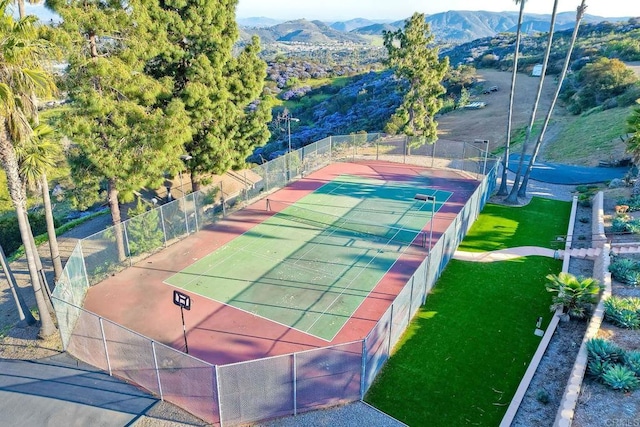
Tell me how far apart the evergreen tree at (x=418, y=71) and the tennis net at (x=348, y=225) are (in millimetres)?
12480

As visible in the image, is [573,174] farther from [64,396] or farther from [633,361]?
[64,396]

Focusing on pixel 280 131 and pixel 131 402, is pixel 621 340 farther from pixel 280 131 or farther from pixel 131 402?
pixel 280 131

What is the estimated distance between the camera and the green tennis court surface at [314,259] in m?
15.2

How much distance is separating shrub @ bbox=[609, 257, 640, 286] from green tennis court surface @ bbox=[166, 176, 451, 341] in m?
7.14

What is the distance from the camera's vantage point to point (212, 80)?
20.6 meters

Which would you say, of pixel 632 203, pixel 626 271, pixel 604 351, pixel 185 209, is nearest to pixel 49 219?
pixel 185 209

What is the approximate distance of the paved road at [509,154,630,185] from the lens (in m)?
27.8

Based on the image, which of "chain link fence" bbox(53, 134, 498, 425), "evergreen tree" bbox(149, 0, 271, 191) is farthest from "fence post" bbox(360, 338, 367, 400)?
"evergreen tree" bbox(149, 0, 271, 191)

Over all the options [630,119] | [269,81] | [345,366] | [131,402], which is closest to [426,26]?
[630,119]

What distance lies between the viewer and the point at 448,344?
13156 mm

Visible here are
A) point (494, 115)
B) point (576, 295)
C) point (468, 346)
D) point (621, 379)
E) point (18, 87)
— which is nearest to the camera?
point (621, 379)

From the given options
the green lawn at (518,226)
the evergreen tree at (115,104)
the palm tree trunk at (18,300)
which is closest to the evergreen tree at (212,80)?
the evergreen tree at (115,104)

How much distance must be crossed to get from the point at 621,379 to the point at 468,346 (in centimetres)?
382

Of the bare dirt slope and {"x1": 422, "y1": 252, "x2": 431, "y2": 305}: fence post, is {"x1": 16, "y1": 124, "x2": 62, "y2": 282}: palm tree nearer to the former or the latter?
{"x1": 422, "y1": 252, "x2": 431, "y2": 305}: fence post
